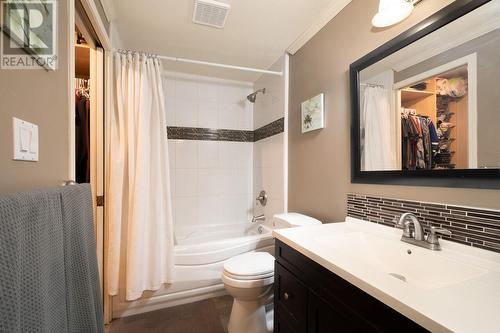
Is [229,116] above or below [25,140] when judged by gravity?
above

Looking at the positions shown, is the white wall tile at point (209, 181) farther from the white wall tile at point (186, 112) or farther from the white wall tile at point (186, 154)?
the white wall tile at point (186, 112)

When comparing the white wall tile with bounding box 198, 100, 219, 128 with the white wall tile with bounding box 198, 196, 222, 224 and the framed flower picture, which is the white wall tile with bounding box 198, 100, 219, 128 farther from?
the framed flower picture

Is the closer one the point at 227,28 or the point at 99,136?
the point at 99,136

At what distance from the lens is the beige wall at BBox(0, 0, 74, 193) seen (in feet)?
1.83

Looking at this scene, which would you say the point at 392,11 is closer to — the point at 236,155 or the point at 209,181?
the point at 236,155

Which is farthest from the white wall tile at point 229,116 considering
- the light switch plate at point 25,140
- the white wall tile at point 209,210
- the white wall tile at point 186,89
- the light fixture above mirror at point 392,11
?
the light switch plate at point 25,140

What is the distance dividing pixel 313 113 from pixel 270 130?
31.0 inches

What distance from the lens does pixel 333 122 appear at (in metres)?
1.54

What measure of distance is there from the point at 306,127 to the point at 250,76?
129 centimetres

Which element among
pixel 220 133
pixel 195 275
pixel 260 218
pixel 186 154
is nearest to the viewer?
pixel 195 275

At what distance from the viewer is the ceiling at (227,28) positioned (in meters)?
1.49

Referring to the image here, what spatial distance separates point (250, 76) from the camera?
2682mm

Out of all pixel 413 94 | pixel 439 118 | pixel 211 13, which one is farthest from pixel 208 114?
pixel 439 118

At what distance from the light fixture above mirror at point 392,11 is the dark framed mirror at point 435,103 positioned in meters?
0.10
